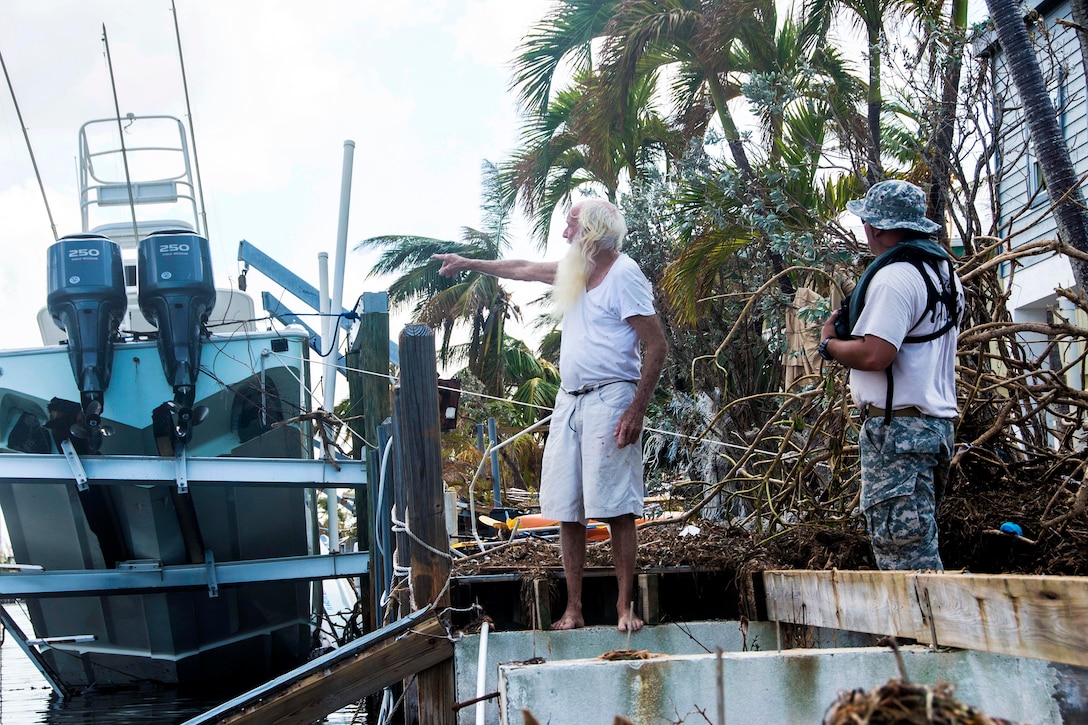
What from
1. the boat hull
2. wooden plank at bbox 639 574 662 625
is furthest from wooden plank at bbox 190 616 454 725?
the boat hull

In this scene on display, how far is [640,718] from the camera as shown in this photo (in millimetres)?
3162

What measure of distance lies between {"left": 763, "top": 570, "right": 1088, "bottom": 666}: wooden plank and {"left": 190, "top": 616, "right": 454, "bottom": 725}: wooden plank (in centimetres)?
157

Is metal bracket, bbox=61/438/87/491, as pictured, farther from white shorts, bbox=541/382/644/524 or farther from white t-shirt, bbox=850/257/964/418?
white t-shirt, bbox=850/257/964/418

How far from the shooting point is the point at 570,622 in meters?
4.39

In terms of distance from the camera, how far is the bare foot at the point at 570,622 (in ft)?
14.4

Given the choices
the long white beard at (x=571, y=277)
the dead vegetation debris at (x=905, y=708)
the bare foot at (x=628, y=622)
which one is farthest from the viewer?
the long white beard at (x=571, y=277)

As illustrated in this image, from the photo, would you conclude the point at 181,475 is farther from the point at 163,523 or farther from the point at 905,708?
the point at 905,708

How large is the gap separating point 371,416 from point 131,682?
373 centimetres

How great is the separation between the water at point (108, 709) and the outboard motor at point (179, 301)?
231 cm

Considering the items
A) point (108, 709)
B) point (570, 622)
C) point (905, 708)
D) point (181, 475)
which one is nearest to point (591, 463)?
point (570, 622)

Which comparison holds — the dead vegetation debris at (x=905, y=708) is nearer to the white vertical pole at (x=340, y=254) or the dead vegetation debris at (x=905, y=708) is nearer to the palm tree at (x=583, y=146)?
the white vertical pole at (x=340, y=254)

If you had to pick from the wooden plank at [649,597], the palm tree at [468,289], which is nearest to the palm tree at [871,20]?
the wooden plank at [649,597]

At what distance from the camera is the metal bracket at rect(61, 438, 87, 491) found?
8.27 m

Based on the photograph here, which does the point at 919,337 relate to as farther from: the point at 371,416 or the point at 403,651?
the point at 371,416
